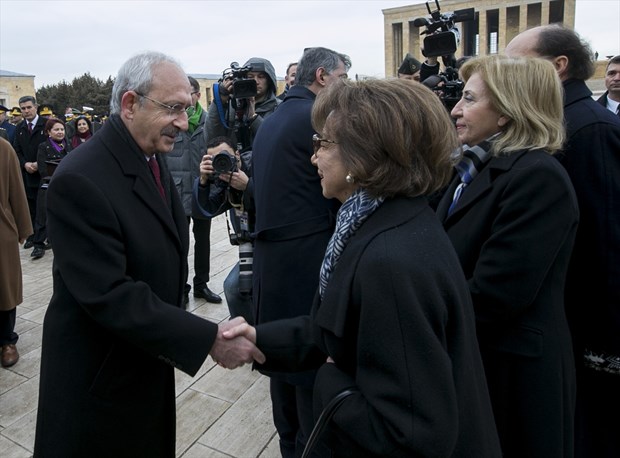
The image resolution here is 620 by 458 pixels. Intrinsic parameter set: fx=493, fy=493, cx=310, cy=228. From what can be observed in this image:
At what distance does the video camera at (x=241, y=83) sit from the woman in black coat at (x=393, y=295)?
6.91ft

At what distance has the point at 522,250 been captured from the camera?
1.75 m

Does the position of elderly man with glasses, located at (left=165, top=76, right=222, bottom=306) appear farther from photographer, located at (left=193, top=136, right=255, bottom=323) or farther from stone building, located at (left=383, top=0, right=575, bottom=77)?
stone building, located at (left=383, top=0, right=575, bottom=77)

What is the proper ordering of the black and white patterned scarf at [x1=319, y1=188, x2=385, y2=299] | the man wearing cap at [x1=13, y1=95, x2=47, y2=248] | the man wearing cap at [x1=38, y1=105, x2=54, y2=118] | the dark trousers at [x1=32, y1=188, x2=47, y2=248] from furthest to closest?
the man wearing cap at [x1=38, y1=105, x2=54, y2=118]
the man wearing cap at [x1=13, y1=95, x2=47, y2=248]
the dark trousers at [x1=32, y1=188, x2=47, y2=248]
the black and white patterned scarf at [x1=319, y1=188, x2=385, y2=299]

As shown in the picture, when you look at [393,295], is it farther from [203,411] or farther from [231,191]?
[203,411]

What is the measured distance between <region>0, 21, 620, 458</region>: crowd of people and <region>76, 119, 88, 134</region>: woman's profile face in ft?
23.4

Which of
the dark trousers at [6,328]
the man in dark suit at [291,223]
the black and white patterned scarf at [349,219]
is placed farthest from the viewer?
the dark trousers at [6,328]

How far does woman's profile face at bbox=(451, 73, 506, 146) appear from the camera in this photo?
6.63ft

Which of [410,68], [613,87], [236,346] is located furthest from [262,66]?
[613,87]

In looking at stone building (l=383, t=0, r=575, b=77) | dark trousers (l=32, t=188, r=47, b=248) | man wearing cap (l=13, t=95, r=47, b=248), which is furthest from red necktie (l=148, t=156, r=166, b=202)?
stone building (l=383, t=0, r=575, b=77)

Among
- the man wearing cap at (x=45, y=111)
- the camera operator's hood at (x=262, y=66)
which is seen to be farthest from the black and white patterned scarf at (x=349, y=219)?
the man wearing cap at (x=45, y=111)

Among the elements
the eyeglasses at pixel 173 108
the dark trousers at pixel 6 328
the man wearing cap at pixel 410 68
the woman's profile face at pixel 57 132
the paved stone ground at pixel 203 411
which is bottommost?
the paved stone ground at pixel 203 411

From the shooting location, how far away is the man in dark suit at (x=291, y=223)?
7.86 feet

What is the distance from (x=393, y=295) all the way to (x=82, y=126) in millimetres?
8721

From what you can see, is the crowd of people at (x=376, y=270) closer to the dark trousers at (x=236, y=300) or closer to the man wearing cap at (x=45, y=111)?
the dark trousers at (x=236, y=300)
